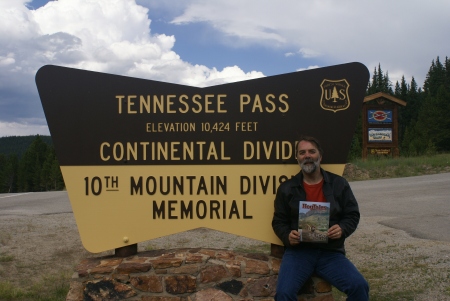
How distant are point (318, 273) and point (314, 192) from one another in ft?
2.15

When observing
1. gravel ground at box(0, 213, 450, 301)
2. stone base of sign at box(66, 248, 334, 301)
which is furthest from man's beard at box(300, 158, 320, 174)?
gravel ground at box(0, 213, 450, 301)

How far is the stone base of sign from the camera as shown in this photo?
150 inches

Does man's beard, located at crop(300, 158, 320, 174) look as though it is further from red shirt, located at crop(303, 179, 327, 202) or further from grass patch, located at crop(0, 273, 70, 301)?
grass patch, located at crop(0, 273, 70, 301)

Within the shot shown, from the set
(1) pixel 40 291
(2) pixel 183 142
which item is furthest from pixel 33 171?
(2) pixel 183 142

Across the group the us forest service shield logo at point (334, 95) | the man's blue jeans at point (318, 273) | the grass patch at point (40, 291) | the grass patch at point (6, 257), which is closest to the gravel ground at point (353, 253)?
the grass patch at point (6, 257)

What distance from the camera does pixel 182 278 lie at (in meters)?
3.84

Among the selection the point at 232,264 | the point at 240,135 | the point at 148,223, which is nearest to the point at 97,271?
the point at 148,223

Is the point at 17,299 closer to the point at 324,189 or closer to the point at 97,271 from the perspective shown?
the point at 97,271

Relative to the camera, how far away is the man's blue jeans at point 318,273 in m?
3.24

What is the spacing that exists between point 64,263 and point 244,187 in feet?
13.3

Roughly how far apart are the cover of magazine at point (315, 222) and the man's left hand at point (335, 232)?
33 mm

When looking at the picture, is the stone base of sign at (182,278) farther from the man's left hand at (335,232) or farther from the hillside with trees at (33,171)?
the hillside with trees at (33,171)

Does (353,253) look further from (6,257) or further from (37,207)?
(37,207)

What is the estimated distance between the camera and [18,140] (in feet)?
454
